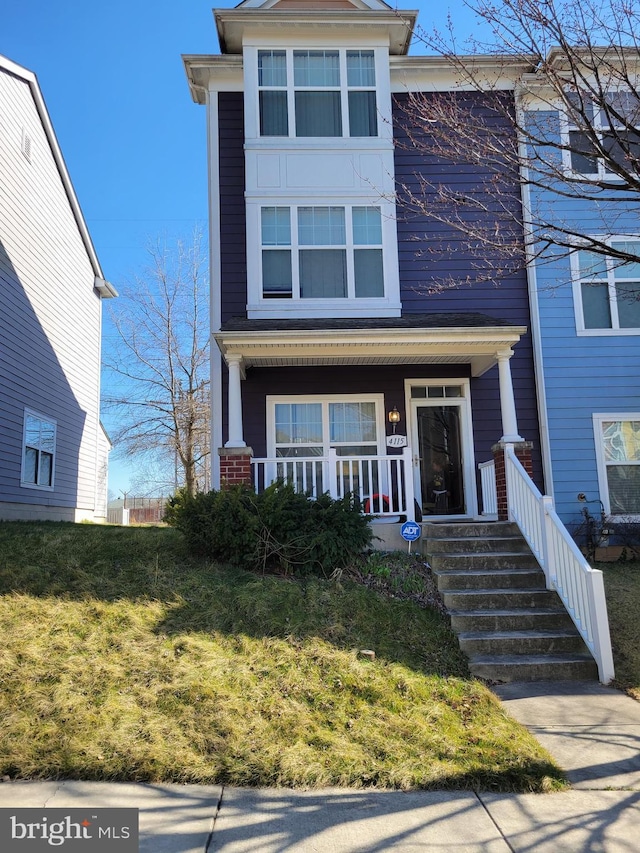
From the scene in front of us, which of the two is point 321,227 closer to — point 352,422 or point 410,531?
point 352,422

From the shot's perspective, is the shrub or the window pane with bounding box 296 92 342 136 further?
the window pane with bounding box 296 92 342 136

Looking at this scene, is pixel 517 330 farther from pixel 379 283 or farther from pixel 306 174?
pixel 306 174

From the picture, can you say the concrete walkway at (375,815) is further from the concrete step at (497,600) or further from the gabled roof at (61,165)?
the gabled roof at (61,165)

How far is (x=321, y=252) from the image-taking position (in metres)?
10.9

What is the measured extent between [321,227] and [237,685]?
26.0 ft

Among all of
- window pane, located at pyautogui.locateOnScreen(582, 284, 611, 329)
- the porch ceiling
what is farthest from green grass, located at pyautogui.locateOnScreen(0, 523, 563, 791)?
window pane, located at pyautogui.locateOnScreen(582, 284, 611, 329)

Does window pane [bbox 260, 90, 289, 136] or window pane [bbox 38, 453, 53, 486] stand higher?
window pane [bbox 260, 90, 289, 136]

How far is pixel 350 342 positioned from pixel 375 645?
462cm

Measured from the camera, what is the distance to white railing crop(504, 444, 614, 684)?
6.09 meters

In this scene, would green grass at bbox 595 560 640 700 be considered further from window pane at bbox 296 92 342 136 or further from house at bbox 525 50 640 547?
window pane at bbox 296 92 342 136

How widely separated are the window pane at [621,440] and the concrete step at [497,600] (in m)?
4.71

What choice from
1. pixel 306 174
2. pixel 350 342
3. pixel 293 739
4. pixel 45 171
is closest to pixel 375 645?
pixel 293 739

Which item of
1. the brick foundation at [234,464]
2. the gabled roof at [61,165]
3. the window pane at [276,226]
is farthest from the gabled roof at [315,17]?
the brick foundation at [234,464]

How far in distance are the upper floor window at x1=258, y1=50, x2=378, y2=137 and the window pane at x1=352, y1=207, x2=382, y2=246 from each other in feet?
4.37
